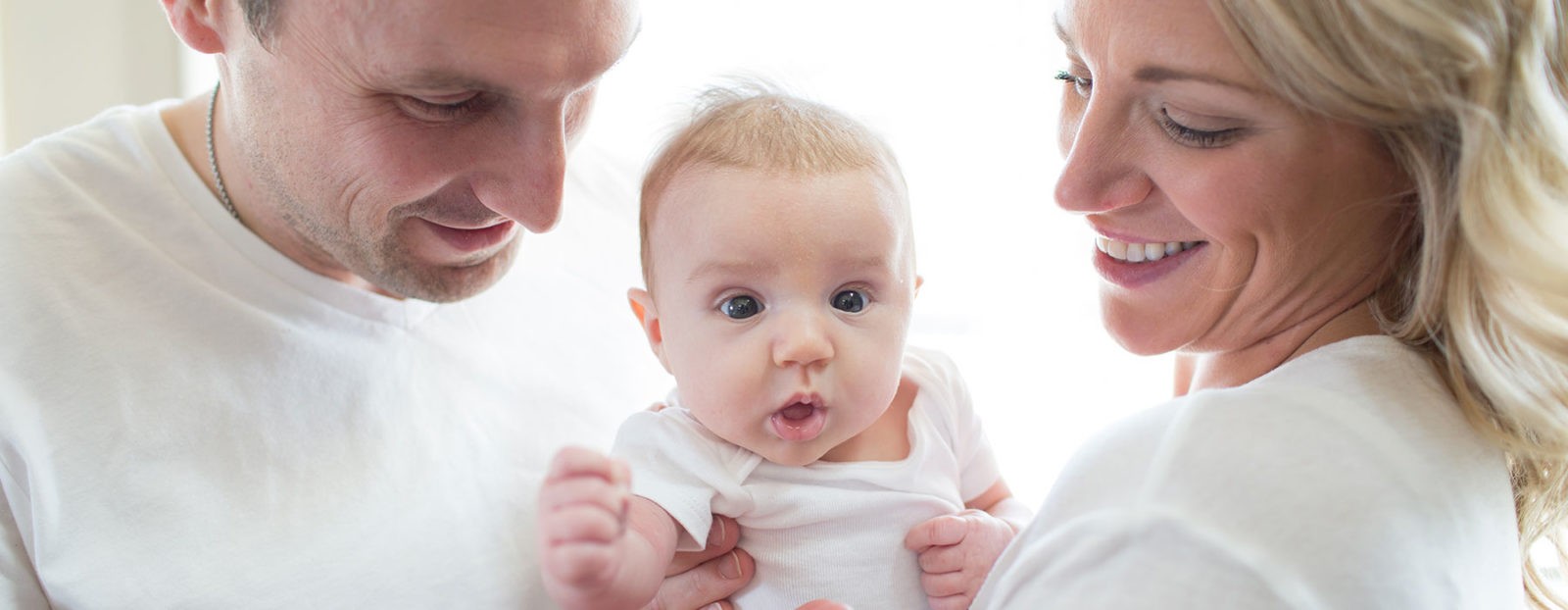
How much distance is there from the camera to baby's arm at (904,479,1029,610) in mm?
1350

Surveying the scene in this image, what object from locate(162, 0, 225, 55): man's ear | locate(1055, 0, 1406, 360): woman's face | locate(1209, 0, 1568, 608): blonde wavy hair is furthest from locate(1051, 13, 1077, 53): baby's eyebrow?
locate(162, 0, 225, 55): man's ear

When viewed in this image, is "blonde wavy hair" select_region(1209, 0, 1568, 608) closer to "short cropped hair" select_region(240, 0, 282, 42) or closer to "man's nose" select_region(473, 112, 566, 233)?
"man's nose" select_region(473, 112, 566, 233)

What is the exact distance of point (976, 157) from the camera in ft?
8.78

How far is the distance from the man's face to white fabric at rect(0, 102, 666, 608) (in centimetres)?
8

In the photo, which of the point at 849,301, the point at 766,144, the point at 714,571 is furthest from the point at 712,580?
the point at 766,144

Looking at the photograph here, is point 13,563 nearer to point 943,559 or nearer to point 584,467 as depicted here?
point 584,467

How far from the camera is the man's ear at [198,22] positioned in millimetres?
1474

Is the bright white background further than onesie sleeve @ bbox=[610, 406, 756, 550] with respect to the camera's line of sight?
Yes

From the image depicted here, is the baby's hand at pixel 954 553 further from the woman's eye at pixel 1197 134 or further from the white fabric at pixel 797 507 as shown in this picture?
the woman's eye at pixel 1197 134

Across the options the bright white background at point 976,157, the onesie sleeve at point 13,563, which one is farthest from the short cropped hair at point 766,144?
the bright white background at point 976,157

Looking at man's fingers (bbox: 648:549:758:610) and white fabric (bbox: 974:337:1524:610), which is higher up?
white fabric (bbox: 974:337:1524:610)

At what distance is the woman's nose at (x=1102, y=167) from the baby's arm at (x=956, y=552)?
404mm

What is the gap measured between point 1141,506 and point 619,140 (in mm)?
2103

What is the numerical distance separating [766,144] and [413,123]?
1.49 ft
